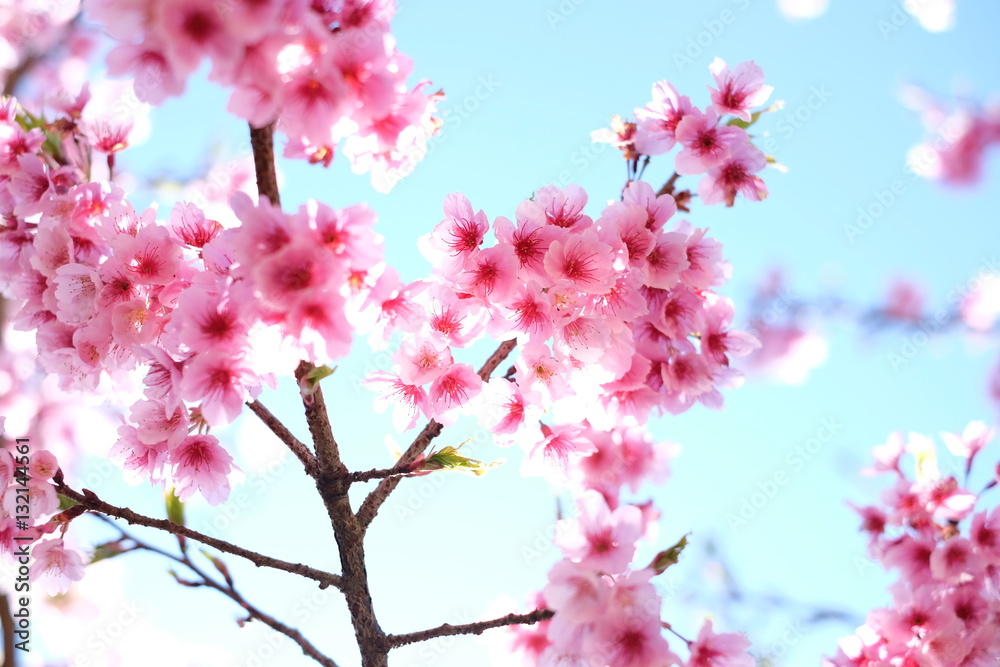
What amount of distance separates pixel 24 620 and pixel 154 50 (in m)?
2.04

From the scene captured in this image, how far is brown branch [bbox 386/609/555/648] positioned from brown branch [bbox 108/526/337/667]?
218 millimetres

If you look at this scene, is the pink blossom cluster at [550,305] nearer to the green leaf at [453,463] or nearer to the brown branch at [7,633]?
the green leaf at [453,463]

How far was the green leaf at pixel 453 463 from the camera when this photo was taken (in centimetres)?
169

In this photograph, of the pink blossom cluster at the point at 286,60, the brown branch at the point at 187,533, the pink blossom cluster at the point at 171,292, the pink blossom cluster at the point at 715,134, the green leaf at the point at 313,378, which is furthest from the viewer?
the pink blossom cluster at the point at 715,134

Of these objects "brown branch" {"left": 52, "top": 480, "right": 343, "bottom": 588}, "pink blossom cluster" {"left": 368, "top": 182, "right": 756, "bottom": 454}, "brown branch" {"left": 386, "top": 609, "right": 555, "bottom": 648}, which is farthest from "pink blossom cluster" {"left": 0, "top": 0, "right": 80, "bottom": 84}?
"brown branch" {"left": 386, "top": 609, "right": 555, "bottom": 648}

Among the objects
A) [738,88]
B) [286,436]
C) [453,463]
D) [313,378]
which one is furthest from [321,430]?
[738,88]

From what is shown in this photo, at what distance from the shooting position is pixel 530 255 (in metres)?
1.82

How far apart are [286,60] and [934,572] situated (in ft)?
8.68

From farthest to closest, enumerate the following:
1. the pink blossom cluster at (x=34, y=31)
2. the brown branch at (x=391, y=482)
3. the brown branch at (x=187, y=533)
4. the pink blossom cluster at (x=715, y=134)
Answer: the pink blossom cluster at (x=34, y=31) → the pink blossom cluster at (x=715, y=134) → the brown branch at (x=391, y=482) → the brown branch at (x=187, y=533)

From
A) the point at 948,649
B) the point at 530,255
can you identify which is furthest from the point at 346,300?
the point at 948,649

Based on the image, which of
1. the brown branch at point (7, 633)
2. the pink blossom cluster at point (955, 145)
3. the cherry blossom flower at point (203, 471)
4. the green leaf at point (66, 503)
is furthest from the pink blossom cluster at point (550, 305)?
the pink blossom cluster at point (955, 145)

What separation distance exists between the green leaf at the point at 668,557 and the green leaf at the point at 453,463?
47cm

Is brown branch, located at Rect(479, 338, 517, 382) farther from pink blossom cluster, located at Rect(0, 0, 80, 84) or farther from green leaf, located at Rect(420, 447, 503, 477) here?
pink blossom cluster, located at Rect(0, 0, 80, 84)

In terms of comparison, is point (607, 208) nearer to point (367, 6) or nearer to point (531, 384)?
point (531, 384)
